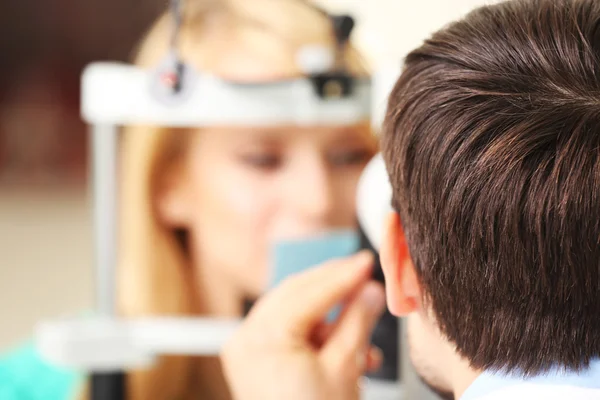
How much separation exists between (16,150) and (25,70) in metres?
0.34

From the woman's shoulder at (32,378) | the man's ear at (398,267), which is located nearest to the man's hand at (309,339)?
the man's ear at (398,267)

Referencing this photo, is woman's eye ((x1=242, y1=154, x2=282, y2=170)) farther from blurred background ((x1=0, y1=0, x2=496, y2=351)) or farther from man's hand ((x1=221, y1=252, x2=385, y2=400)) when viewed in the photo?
blurred background ((x1=0, y1=0, x2=496, y2=351))

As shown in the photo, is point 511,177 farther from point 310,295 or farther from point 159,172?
point 159,172

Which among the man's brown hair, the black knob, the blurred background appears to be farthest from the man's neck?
the blurred background

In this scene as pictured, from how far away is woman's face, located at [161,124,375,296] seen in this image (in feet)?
2.53

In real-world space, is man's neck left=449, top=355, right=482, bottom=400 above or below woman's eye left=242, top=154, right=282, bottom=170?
below

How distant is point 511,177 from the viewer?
0.33 m

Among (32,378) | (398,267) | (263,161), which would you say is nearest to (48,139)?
(32,378)

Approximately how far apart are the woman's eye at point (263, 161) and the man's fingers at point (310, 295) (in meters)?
0.26

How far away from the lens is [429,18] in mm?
1063

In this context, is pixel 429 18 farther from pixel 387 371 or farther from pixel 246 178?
pixel 387 371

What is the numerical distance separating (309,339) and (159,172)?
392 mm

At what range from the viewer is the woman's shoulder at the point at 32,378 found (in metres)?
0.86

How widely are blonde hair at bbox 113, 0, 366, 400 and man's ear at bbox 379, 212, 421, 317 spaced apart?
17.5 inches
